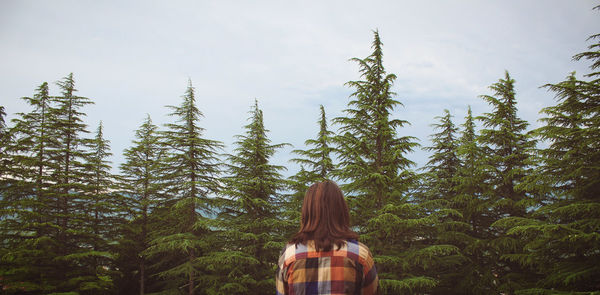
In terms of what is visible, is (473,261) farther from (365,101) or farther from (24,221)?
(24,221)

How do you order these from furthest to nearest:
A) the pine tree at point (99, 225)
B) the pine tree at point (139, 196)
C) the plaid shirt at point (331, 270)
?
the pine tree at point (139, 196)
the pine tree at point (99, 225)
the plaid shirt at point (331, 270)

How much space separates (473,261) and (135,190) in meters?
21.6

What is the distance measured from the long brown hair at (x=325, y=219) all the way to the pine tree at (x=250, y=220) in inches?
499

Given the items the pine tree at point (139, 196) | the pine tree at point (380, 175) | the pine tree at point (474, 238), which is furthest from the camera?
the pine tree at point (139, 196)

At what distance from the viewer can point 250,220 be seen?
16.2 m

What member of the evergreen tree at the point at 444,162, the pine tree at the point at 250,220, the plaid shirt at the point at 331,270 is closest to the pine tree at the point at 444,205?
the evergreen tree at the point at 444,162

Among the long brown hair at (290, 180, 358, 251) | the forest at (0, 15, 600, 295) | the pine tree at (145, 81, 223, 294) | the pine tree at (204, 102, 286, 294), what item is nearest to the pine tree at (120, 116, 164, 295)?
the forest at (0, 15, 600, 295)

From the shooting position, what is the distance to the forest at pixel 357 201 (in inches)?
373

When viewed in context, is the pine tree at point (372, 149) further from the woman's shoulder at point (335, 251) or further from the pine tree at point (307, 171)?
the woman's shoulder at point (335, 251)

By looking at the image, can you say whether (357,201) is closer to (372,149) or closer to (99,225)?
(372,149)

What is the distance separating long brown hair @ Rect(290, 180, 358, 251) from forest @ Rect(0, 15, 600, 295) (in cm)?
882

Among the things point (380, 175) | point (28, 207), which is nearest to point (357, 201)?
point (380, 175)

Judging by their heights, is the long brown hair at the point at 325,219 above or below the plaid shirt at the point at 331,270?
above

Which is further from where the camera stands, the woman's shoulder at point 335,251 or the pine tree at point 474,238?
the pine tree at point 474,238
